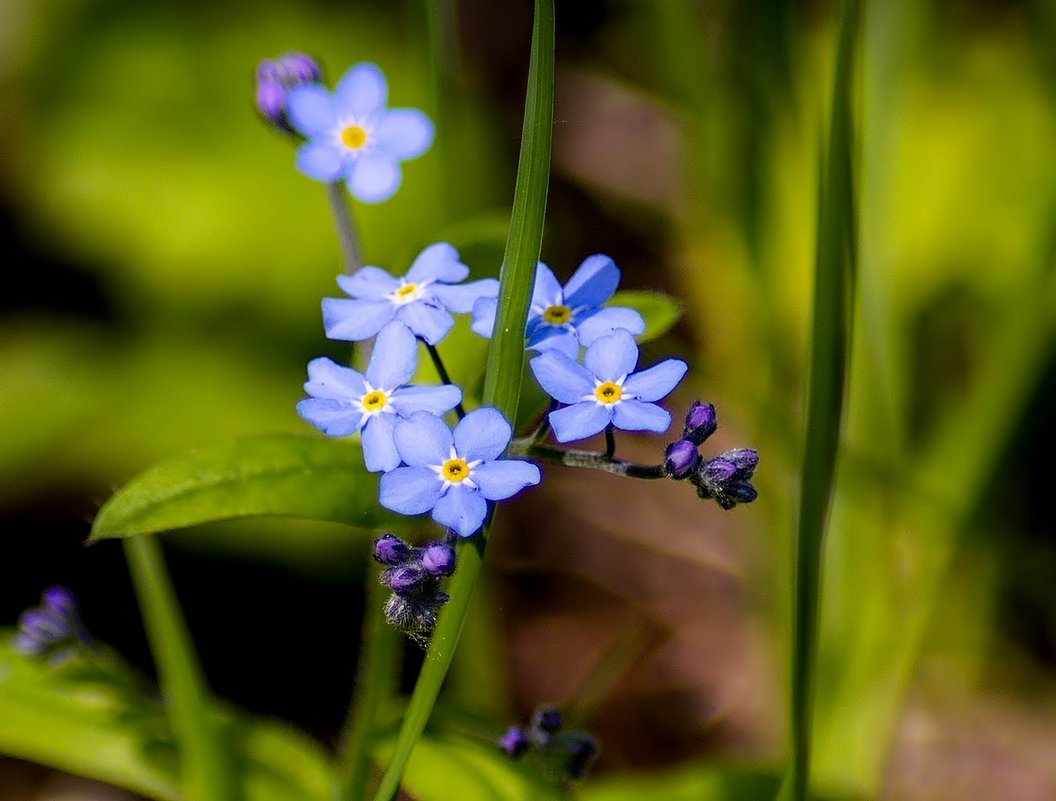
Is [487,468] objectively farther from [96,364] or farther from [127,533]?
[96,364]

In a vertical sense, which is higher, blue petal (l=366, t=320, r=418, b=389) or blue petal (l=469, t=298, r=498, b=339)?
blue petal (l=469, t=298, r=498, b=339)

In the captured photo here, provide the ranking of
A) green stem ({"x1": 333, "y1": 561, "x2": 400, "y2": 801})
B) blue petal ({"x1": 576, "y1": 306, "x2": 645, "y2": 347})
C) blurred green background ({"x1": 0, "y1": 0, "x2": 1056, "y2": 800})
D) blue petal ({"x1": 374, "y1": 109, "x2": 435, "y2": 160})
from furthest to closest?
blurred green background ({"x1": 0, "y1": 0, "x2": 1056, "y2": 800}), blue petal ({"x1": 374, "y1": 109, "x2": 435, "y2": 160}), green stem ({"x1": 333, "y1": 561, "x2": 400, "y2": 801}), blue petal ({"x1": 576, "y1": 306, "x2": 645, "y2": 347})

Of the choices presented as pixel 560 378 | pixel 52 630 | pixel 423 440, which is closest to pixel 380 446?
pixel 423 440

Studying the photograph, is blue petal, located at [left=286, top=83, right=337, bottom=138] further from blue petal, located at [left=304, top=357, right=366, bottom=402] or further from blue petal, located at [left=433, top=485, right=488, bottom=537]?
blue petal, located at [left=433, top=485, right=488, bottom=537]

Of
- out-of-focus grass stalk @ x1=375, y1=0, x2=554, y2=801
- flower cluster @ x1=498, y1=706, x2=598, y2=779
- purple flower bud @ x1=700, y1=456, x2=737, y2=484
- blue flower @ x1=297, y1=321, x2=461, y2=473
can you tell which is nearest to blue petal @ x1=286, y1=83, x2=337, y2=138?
blue flower @ x1=297, y1=321, x2=461, y2=473

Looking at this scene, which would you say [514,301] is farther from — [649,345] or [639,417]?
[649,345]

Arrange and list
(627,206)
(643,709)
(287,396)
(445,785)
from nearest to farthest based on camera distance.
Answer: (445,785) < (643,709) < (287,396) < (627,206)

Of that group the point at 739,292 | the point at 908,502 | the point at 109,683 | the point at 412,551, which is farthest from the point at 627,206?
the point at 412,551
